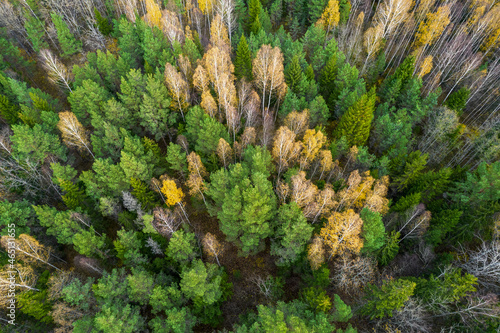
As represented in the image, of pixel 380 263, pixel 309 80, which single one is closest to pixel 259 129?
pixel 309 80

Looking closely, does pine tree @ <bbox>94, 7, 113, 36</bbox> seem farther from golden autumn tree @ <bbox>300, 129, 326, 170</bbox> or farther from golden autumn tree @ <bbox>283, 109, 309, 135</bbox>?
golden autumn tree @ <bbox>300, 129, 326, 170</bbox>

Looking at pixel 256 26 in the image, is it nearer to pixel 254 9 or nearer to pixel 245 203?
pixel 254 9

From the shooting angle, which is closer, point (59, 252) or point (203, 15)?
point (59, 252)

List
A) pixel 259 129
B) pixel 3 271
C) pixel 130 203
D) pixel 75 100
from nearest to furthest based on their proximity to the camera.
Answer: pixel 3 271
pixel 130 203
pixel 75 100
pixel 259 129

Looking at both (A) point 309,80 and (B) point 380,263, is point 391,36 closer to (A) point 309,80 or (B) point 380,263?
(A) point 309,80

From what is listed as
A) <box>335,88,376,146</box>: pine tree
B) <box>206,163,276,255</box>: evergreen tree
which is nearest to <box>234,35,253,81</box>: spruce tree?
<box>335,88,376,146</box>: pine tree
